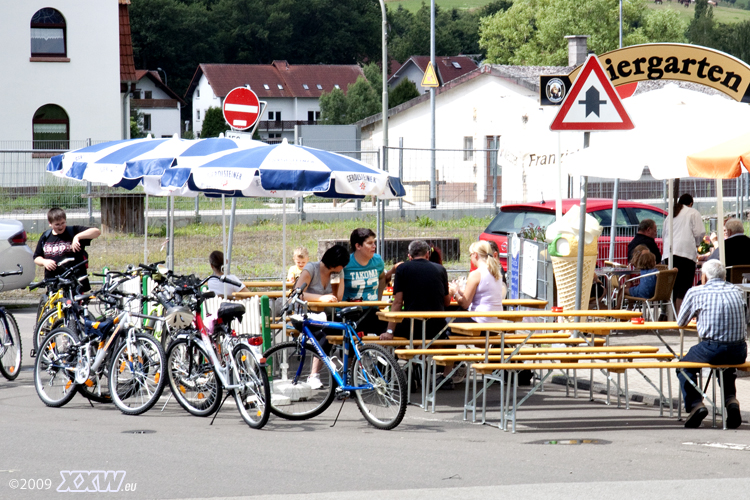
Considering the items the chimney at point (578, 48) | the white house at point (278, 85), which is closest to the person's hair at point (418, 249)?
the chimney at point (578, 48)

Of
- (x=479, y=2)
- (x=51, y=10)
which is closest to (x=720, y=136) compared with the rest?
(x=51, y=10)

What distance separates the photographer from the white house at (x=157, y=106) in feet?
304

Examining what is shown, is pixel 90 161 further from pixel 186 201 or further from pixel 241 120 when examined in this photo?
pixel 186 201

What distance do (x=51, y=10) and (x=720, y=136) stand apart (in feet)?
94.2

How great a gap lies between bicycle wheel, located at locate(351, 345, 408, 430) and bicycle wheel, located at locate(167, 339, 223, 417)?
46.4 inches

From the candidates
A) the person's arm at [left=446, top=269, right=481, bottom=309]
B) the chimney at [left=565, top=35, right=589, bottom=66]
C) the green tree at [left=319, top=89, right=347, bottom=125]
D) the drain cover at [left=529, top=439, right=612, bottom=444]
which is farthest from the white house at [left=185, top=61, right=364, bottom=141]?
the drain cover at [left=529, top=439, right=612, bottom=444]

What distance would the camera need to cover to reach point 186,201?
21172 millimetres

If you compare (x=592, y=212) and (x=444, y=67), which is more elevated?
(x=444, y=67)

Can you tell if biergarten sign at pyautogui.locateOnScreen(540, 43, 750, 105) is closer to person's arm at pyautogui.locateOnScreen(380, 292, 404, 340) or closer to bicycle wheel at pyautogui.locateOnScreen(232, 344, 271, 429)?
person's arm at pyautogui.locateOnScreen(380, 292, 404, 340)

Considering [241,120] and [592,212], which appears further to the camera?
[592,212]

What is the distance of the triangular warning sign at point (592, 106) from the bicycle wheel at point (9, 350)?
563 cm

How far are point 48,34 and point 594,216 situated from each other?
79.7 ft

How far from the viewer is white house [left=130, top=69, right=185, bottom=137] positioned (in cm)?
9262

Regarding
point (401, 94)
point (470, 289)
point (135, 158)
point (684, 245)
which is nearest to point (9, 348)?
point (135, 158)
